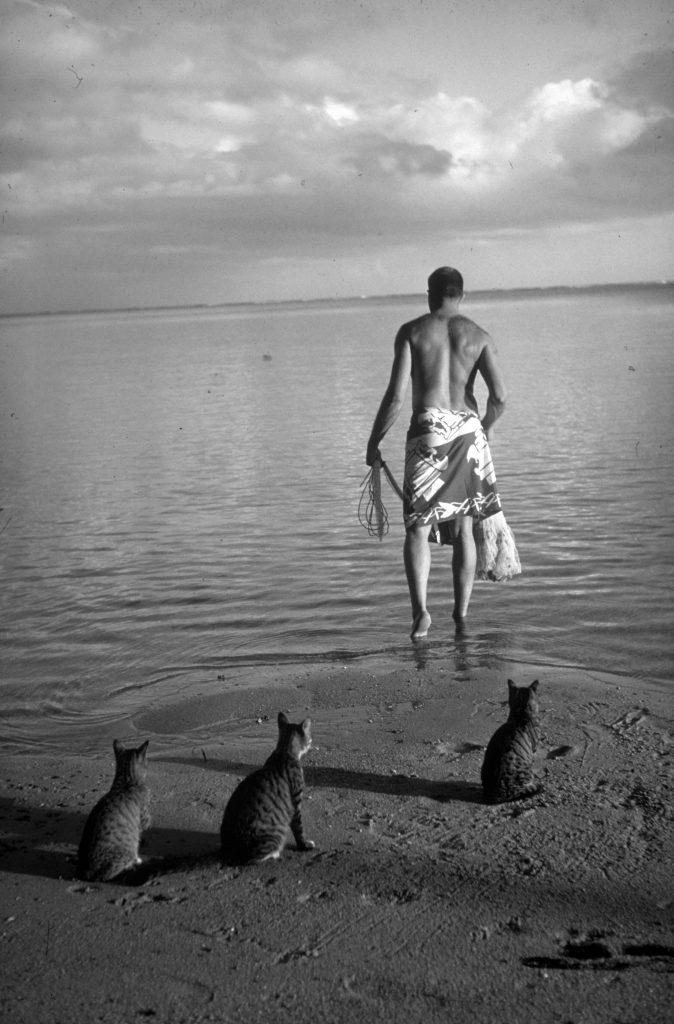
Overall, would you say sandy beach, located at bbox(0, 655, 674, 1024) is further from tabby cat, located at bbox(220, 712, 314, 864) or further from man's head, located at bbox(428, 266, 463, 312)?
man's head, located at bbox(428, 266, 463, 312)

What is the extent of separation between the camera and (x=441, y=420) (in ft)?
21.5

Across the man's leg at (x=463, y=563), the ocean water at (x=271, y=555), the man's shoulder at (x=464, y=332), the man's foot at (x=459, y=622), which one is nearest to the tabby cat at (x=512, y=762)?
the ocean water at (x=271, y=555)

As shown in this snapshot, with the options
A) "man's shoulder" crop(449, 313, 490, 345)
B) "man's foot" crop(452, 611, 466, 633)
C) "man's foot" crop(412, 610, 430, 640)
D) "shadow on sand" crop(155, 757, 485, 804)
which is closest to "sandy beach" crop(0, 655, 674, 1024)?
Result: "shadow on sand" crop(155, 757, 485, 804)

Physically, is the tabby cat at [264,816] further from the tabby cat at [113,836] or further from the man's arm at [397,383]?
the man's arm at [397,383]

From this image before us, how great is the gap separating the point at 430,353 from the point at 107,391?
23.9 meters

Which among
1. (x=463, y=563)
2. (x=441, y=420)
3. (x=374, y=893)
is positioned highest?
(x=441, y=420)

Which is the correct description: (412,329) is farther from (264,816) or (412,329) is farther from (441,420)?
(264,816)

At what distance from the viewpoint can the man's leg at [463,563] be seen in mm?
6812

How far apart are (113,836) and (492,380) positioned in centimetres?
433

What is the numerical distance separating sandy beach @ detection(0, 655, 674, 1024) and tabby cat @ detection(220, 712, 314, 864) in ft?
0.24

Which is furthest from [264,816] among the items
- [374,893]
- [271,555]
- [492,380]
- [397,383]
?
[271,555]

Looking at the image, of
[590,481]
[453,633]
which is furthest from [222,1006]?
[590,481]

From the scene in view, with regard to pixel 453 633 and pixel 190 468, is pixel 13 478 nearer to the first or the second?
pixel 190 468

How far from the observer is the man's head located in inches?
257
